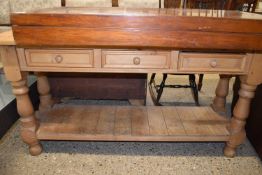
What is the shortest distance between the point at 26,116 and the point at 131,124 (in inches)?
23.7

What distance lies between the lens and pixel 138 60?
3.51 feet

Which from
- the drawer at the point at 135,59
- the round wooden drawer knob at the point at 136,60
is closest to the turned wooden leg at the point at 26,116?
the drawer at the point at 135,59

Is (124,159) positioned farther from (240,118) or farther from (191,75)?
(191,75)

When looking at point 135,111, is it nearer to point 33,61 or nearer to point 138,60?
point 138,60

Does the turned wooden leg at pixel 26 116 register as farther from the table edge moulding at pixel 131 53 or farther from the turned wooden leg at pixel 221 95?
Result: the turned wooden leg at pixel 221 95

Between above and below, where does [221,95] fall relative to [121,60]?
below

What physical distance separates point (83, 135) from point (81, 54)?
0.48 meters

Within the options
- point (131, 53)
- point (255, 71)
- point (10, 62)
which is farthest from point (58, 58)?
point (255, 71)

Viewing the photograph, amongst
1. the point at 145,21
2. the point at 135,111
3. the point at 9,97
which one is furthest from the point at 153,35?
the point at 9,97

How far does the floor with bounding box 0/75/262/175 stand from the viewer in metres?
1.25

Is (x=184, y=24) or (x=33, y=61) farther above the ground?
(x=184, y=24)

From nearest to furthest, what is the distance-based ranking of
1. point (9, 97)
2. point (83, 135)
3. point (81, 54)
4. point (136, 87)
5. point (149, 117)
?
point (81, 54)
point (83, 135)
point (149, 117)
point (9, 97)
point (136, 87)

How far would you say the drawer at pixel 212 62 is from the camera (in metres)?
1.08

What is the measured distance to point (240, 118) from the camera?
4.07ft
